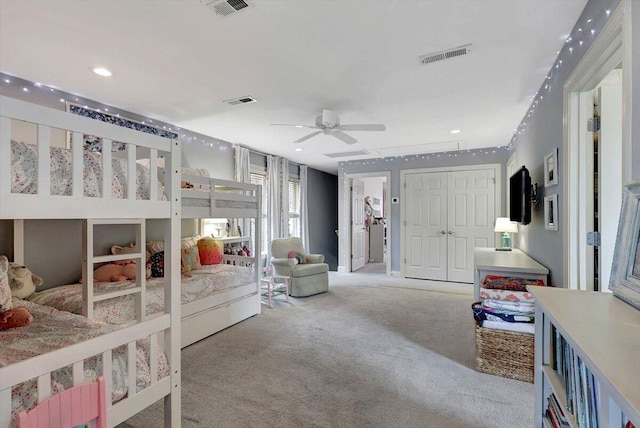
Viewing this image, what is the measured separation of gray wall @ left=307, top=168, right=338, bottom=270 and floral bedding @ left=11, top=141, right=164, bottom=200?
579cm

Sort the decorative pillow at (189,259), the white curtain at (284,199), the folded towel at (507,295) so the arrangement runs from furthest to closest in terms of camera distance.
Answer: the white curtain at (284,199), the decorative pillow at (189,259), the folded towel at (507,295)

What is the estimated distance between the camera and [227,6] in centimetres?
182

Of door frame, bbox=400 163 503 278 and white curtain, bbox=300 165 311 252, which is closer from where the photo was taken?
door frame, bbox=400 163 503 278

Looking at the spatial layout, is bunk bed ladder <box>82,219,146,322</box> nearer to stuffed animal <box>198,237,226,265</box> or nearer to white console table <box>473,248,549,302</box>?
stuffed animal <box>198,237,226,265</box>

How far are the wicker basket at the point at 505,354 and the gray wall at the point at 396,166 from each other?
3.76 m

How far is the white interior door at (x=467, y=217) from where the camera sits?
559 cm

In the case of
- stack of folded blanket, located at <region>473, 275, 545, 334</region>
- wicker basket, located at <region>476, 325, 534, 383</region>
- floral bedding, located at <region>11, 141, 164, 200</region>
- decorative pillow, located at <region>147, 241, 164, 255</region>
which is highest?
floral bedding, located at <region>11, 141, 164, 200</region>

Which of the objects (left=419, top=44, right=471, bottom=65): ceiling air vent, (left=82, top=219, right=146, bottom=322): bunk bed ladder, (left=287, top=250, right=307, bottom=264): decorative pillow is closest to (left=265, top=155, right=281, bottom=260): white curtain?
(left=287, top=250, right=307, bottom=264): decorative pillow

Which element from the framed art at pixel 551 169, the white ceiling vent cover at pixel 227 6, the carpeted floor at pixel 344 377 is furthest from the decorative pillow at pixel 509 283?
the white ceiling vent cover at pixel 227 6

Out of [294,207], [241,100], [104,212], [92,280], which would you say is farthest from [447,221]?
[104,212]

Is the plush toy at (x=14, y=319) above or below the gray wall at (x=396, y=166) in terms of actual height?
below

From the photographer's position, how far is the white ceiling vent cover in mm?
1787

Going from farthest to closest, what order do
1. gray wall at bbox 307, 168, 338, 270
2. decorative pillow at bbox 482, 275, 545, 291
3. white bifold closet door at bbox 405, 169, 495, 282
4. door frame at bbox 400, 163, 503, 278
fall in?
gray wall at bbox 307, 168, 338, 270 → white bifold closet door at bbox 405, 169, 495, 282 → door frame at bbox 400, 163, 503, 278 → decorative pillow at bbox 482, 275, 545, 291

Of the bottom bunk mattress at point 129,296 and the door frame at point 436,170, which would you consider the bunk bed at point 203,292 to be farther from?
the door frame at point 436,170
